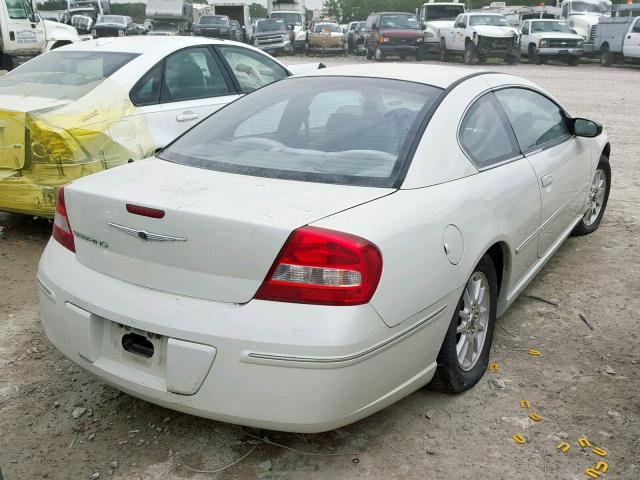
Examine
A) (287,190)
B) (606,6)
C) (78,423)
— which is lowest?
(78,423)

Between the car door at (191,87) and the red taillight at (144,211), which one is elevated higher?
the car door at (191,87)

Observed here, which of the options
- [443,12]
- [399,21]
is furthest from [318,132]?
[443,12]

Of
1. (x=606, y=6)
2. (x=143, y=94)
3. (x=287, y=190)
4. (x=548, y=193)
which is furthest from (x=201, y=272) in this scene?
(x=606, y=6)

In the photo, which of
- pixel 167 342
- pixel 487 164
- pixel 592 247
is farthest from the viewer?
pixel 592 247

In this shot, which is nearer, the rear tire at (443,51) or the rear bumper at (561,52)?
the rear bumper at (561,52)

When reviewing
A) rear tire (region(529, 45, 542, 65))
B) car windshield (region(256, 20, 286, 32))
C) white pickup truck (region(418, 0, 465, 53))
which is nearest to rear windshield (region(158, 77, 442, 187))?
rear tire (region(529, 45, 542, 65))

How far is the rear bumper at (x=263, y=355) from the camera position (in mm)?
2311

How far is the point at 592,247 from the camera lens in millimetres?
5316

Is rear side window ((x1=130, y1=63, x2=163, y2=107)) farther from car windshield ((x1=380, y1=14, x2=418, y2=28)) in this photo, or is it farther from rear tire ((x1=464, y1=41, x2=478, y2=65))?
car windshield ((x1=380, y1=14, x2=418, y2=28))

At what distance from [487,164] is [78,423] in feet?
7.32

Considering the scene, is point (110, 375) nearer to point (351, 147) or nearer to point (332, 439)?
point (332, 439)

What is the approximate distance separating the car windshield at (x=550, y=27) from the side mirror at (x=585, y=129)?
904 inches

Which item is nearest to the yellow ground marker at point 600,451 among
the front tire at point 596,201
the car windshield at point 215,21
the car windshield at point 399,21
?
the front tire at point 596,201

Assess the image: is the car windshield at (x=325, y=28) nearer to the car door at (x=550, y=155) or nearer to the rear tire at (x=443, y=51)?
the rear tire at (x=443, y=51)
